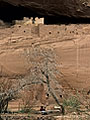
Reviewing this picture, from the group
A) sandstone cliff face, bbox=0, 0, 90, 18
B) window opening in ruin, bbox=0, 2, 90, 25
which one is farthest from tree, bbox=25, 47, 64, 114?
Result: window opening in ruin, bbox=0, 2, 90, 25

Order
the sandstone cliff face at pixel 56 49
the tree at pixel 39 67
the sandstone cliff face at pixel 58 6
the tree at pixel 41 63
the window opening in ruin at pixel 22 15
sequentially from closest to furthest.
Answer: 1. the tree at pixel 39 67
2. the tree at pixel 41 63
3. the sandstone cliff face at pixel 56 49
4. the sandstone cliff face at pixel 58 6
5. the window opening in ruin at pixel 22 15

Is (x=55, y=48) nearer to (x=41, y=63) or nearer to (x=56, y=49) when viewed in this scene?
(x=56, y=49)

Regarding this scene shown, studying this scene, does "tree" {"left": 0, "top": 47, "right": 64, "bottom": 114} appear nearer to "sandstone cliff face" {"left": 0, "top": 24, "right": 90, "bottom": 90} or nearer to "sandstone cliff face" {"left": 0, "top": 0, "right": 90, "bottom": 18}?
"sandstone cliff face" {"left": 0, "top": 24, "right": 90, "bottom": 90}

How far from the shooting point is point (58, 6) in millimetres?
7410

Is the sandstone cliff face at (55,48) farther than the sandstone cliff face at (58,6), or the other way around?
the sandstone cliff face at (58,6)

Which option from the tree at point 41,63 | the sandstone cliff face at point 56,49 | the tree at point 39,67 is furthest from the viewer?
the sandstone cliff face at point 56,49

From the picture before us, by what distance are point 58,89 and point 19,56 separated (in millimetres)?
1125

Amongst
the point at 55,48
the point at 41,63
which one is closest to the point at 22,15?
the point at 55,48

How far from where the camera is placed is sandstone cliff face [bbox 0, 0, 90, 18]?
23.7ft

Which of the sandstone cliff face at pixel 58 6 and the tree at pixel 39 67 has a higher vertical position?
the sandstone cliff face at pixel 58 6

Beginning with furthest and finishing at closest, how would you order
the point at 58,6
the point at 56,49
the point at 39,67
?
the point at 58,6, the point at 56,49, the point at 39,67

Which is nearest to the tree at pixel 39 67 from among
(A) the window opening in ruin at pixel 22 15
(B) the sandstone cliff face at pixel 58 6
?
(B) the sandstone cliff face at pixel 58 6

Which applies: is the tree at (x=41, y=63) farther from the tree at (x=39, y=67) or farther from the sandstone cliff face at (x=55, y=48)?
the sandstone cliff face at (x=55, y=48)

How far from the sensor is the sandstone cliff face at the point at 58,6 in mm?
→ 7215
